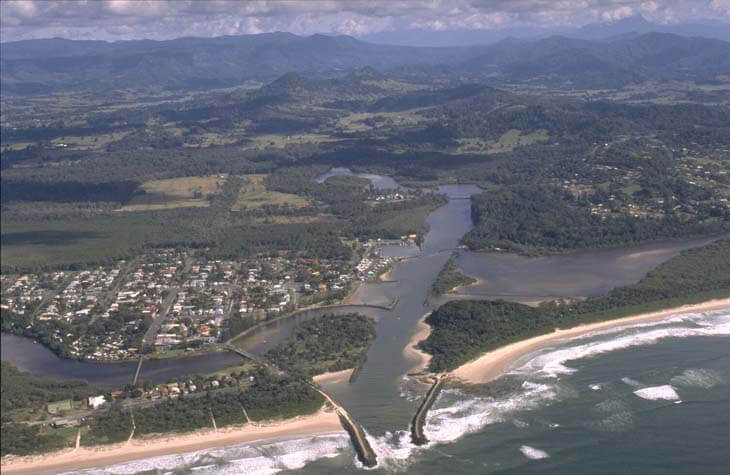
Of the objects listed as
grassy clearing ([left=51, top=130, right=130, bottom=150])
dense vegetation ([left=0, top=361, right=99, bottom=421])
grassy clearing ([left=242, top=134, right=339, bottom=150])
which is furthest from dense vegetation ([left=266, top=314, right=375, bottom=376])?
grassy clearing ([left=242, top=134, right=339, bottom=150])

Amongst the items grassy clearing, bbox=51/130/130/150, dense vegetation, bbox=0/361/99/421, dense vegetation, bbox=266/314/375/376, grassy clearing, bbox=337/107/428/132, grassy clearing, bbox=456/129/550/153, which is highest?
dense vegetation, bbox=0/361/99/421

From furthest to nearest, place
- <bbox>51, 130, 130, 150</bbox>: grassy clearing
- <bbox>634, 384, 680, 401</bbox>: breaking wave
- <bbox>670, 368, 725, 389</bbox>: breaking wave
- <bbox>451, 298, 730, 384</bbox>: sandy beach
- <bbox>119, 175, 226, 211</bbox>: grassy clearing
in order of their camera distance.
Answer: <bbox>51, 130, 130, 150</bbox>: grassy clearing, <bbox>119, 175, 226, 211</bbox>: grassy clearing, <bbox>451, 298, 730, 384</bbox>: sandy beach, <bbox>670, 368, 725, 389</bbox>: breaking wave, <bbox>634, 384, 680, 401</bbox>: breaking wave

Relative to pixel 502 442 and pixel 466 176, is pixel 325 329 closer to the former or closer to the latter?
pixel 502 442

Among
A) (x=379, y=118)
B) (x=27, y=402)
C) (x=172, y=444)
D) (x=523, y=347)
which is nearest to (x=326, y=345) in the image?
(x=523, y=347)

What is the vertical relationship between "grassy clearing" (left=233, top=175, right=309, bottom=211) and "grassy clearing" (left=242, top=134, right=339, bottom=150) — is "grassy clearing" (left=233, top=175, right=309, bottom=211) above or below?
above

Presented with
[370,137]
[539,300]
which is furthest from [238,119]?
[539,300]

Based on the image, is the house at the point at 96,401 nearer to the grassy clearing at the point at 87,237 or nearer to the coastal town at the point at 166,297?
the coastal town at the point at 166,297

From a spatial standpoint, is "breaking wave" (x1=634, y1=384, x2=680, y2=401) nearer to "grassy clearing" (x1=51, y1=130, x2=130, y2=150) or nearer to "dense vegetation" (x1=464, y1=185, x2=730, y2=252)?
"dense vegetation" (x1=464, y1=185, x2=730, y2=252)
